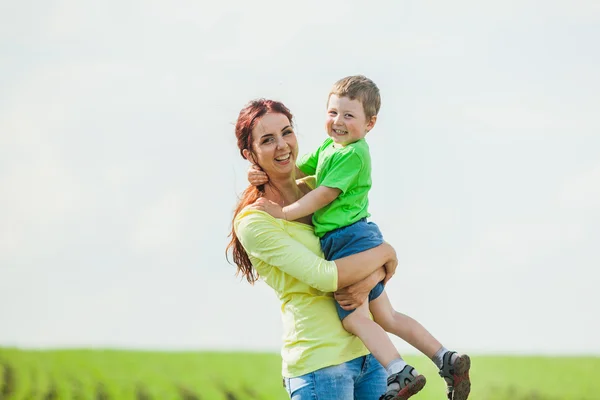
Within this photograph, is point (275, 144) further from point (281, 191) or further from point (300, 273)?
point (300, 273)

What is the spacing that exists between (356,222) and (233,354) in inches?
198

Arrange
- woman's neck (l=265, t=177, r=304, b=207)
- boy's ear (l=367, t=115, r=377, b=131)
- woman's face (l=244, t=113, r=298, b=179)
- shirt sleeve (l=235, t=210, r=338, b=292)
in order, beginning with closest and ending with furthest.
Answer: shirt sleeve (l=235, t=210, r=338, b=292)
woman's face (l=244, t=113, r=298, b=179)
woman's neck (l=265, t=177, r=304, b=207)
boy's ear (l=367, t=115, r=377, b=131)

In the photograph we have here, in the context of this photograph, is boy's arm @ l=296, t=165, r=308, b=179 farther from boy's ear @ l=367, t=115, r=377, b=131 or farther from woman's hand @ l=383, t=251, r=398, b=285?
woman's hand @ l=383, t=251, r=398, b=285

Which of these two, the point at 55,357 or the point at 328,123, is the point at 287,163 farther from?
the point at 55,357

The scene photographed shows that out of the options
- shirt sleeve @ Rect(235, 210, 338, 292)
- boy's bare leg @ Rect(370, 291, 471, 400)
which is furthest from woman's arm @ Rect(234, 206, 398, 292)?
boy's bare leg @ Rect(370, 291, 471, 400)

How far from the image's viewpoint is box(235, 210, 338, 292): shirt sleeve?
3.48m

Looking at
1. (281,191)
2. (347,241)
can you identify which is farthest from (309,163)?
(347,241)

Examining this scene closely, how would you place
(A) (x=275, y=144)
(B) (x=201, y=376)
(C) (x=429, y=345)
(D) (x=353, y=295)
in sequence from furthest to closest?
1. (B) (x=201, y=376)
2. (C) (x=429, y=345)
3. (A) (x=275, y=144)
4. (D) (x=353, y=295)

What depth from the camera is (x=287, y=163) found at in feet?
12.2

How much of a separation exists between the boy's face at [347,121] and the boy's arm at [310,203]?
265 mm

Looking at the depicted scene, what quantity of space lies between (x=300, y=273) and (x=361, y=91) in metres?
0.86

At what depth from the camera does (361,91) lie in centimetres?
390

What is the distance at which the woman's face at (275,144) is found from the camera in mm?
3695

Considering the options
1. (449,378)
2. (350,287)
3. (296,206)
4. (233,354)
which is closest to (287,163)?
(296,206)
